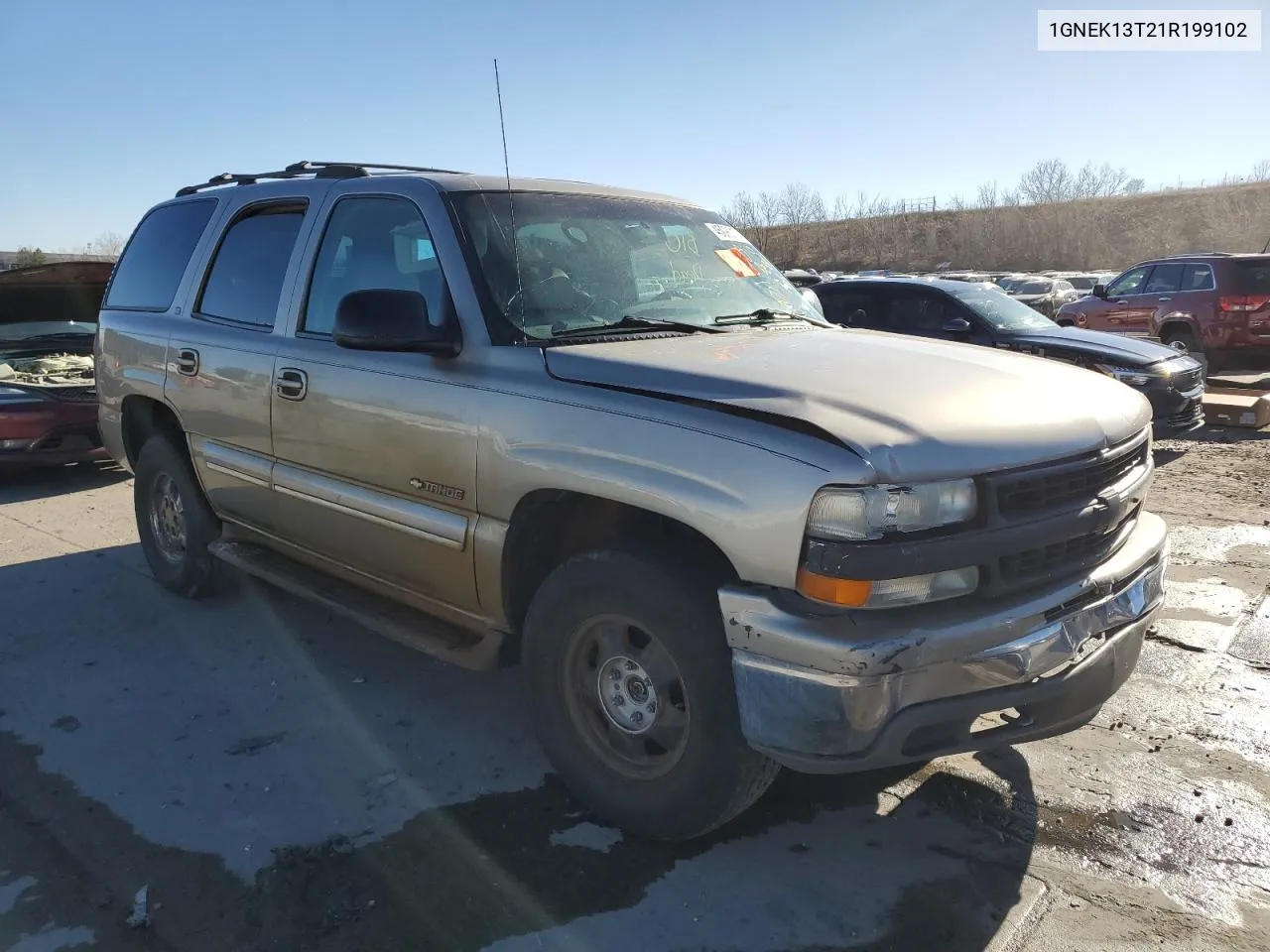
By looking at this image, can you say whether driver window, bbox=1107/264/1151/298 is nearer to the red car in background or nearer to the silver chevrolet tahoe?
the silver chevrolet tahoe

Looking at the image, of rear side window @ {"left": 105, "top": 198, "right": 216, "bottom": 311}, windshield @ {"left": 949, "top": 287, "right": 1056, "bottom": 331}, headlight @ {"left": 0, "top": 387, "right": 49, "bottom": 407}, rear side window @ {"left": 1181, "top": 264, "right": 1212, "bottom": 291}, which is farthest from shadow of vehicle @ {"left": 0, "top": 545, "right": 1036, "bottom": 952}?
rear side window @ {"left": 1181, "top": 264, "right": 1212, "bottom": 291}

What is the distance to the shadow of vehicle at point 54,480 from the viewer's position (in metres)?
8.11

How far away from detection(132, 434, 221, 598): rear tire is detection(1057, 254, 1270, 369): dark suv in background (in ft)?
42.0

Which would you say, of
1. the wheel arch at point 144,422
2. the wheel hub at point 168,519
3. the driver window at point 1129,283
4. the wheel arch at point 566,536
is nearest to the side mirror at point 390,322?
the wheel arch at point 566,536

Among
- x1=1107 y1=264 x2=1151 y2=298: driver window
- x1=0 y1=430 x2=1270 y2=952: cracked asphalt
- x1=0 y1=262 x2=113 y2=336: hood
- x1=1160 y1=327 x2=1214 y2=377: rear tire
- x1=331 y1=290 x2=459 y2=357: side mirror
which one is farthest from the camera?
x1=1107 y1=264 x2=1151 y2=298: driver window

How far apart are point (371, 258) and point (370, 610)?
1.38m

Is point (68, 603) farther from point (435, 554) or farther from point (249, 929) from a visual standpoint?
point (249, 929)

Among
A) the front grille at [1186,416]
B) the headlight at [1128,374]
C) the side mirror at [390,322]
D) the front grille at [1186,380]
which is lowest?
the front grille at [1186,416]

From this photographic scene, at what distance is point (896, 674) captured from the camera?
232 cm

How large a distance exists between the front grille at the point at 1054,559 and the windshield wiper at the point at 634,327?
142 cm

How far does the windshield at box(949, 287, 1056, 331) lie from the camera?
9.27 meters

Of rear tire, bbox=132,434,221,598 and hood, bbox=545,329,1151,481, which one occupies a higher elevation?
hood, bbox=545,329,1151,481

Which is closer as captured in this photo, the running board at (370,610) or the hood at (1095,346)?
the running board at (370,610)

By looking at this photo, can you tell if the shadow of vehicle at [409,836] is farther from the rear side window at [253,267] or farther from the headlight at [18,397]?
the headlight at [18,397]
